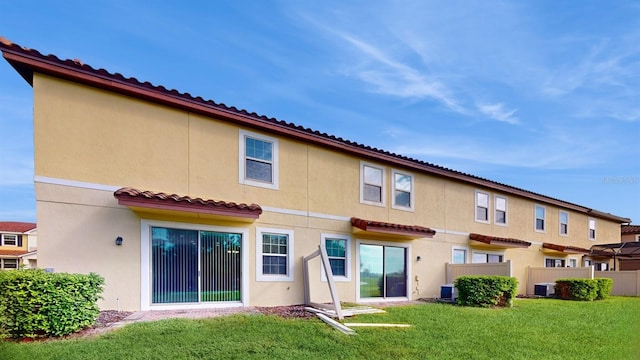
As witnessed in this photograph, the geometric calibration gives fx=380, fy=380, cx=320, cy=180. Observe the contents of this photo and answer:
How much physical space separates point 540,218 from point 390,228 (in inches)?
541

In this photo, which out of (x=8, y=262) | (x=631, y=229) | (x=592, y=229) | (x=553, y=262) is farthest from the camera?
(x=8, y=262)

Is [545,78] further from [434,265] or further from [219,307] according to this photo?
[219,307]

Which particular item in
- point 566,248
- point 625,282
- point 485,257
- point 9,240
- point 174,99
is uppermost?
point 174,99

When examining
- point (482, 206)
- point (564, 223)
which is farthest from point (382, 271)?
point (564, 223)

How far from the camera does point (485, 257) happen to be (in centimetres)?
1853

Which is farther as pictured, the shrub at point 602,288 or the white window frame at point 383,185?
the shrub at point 602,288

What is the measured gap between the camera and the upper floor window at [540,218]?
2208 centimetres

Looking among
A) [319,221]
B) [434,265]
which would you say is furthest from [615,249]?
[319,221]

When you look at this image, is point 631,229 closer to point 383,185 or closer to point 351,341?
point 383,185

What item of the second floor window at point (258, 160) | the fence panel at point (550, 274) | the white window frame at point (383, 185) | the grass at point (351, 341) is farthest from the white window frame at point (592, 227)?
the second floor window at point (258, 160)

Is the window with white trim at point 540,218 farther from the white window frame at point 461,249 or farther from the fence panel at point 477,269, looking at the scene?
the fence panel at point 477,269

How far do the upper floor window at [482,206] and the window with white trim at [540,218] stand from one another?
5.23 metres

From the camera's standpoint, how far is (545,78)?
1352 cm

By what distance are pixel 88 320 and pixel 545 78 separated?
50.1ft
